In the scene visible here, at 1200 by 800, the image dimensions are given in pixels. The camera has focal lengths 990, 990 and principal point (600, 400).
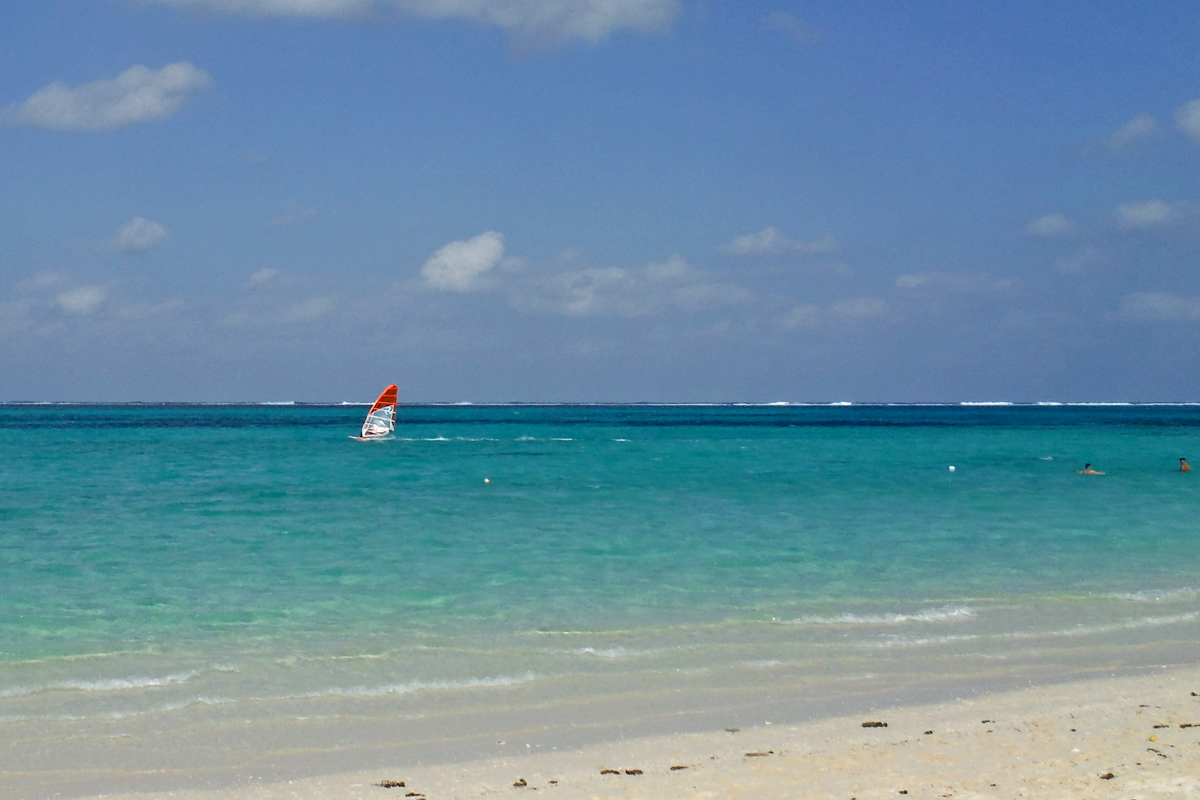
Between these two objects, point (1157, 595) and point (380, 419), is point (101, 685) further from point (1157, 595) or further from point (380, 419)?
point (380, 419)

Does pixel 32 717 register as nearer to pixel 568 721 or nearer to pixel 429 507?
pixel 568 721

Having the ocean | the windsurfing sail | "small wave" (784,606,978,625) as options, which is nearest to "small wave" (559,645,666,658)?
the ocean

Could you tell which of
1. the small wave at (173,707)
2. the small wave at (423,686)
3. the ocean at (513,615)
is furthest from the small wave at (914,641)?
the small wave at (173,707)

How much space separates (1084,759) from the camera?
781 centimetres

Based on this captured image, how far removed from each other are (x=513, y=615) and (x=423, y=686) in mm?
3396

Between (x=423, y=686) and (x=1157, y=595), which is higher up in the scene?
(x=1157, y=595)

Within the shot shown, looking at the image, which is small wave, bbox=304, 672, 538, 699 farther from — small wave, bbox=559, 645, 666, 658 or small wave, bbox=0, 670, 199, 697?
small wave, bbox=0, 670, 199, 697

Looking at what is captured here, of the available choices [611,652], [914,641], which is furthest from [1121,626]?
[611,652]

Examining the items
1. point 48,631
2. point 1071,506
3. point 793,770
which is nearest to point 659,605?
point 793,770

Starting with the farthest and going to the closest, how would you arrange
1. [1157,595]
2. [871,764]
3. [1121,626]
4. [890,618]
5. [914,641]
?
[1157,595] → [890,618] → [1121,626] → [914,641] → [871,764]

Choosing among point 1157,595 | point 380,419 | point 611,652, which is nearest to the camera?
point 611,652

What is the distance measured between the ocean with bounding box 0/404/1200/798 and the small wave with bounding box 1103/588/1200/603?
0.07 metres

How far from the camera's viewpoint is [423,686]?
1018 cm

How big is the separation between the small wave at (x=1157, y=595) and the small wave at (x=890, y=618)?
9.15 ft
